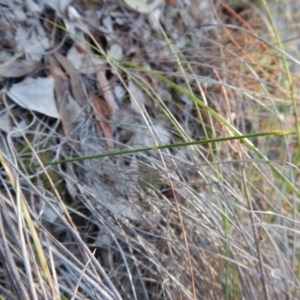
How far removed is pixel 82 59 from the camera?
137 centimetres

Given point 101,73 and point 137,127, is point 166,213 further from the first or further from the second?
point 101,73

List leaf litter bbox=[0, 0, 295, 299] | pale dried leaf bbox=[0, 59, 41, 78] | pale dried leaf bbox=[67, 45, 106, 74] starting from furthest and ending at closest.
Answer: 1. pale dried leaf bbox=[67, 45, 106, 74]
2. pale dried leaf bbox=[0, 59, 41, 78]
3. leaf litter bbox=[0, 0, 295, 299]

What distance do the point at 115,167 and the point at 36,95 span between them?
251 millimetres

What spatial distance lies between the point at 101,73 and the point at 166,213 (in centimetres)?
41

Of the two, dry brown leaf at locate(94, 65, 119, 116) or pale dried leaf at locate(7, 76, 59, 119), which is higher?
pale dried leaf at locate(7, 76, 59, 119)

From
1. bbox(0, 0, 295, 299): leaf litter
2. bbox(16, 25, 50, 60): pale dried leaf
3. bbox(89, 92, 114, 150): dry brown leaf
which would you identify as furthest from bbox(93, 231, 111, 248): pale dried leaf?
bbox(16, 25, 50, 60): pale dried leaf

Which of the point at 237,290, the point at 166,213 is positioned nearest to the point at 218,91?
the point at 166,213

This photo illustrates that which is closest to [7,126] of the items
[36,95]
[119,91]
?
[36,95]

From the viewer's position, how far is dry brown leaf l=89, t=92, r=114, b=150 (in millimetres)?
1320

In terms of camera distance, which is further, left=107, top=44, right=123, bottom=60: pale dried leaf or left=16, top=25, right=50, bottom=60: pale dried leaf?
left=107, top=44, right=123, bottom=60: pale dried leaf

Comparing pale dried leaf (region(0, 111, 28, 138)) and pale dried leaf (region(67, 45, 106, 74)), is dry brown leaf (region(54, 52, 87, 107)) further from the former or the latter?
pale dried leaf (region(0, 111, 28, 138))

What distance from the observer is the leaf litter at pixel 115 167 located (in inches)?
44.9

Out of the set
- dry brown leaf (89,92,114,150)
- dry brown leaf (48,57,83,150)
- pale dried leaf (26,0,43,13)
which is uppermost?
pale dried leaf (26,0,43,13)

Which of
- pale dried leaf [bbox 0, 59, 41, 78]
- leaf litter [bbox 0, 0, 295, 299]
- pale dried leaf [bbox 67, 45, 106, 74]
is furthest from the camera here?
pale dried leaf [bbox 67, 45, 106, 74]
